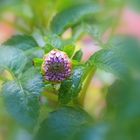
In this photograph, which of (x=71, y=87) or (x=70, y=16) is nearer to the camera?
(x=71, y=87)

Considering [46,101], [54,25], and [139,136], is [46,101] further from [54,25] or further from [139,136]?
[139,136]

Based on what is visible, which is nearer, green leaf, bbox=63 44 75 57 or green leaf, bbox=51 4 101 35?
green leaf, bbox=63 44 75 57

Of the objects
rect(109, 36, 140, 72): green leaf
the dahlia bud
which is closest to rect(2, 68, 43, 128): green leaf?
the dahlia bud

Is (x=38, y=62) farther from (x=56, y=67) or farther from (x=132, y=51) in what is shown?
(x=132, y=51)

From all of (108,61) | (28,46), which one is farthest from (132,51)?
(28,46)

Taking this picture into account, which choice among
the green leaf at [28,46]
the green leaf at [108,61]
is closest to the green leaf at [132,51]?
the green leaf at [108,61]

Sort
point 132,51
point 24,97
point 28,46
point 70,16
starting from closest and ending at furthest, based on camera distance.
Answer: point 132,51 < point 24,97 < point 28,46 < point 70,16

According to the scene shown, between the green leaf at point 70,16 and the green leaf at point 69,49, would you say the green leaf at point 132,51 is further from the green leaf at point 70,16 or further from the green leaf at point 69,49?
the green leaf at point 70,16

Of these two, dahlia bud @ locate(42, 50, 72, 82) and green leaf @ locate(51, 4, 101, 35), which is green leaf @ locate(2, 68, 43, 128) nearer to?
dahlia bud @ locate(42, 50, 72, 82)
